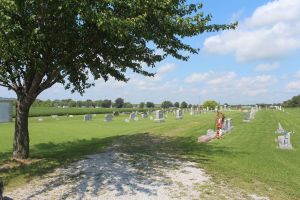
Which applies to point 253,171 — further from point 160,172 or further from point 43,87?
point 43,87

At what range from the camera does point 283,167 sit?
14773 mm

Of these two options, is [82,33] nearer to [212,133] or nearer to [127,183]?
[127,183]

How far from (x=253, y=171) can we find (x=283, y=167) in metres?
1.71

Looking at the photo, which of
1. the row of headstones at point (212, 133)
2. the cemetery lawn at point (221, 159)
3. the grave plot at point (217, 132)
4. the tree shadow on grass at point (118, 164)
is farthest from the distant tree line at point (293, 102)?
the tree shadow on grass at point (118, 164)

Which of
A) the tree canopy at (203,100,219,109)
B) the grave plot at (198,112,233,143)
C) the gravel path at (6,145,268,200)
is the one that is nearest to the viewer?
the gravel path at (6,145,268,200)


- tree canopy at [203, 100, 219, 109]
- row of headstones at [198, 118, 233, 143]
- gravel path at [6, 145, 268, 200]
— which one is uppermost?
tree canopy at [203, 100, 219, 109]

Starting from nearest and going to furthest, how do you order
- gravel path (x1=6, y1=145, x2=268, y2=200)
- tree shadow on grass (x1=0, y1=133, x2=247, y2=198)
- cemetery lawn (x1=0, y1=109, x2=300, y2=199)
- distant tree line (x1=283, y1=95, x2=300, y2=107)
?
1. gravel path (x1=6, y1=145, x2=268, y2=200)
2. tree shadow on grass (x1=0, y1=133, x2=247, y2=198)
3. cemetery lawn (x1=0, y1=109, x2=300, y2=199)
4. distant tree line (x1=283, y1=95, x2=300, y2=107)

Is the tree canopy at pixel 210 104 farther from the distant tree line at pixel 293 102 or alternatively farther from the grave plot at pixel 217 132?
the grave plot at pixel 217 132

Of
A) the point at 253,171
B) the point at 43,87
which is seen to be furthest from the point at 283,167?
the point at 43,87

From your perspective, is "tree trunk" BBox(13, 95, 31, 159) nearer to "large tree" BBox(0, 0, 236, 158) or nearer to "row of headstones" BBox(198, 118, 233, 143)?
"large tree" BBox(0, 0, 236, 158)

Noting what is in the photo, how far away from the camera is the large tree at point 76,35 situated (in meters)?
10.9

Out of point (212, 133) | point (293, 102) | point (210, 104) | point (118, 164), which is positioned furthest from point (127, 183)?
point (293, 102)

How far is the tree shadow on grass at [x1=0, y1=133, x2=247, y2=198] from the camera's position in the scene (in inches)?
441

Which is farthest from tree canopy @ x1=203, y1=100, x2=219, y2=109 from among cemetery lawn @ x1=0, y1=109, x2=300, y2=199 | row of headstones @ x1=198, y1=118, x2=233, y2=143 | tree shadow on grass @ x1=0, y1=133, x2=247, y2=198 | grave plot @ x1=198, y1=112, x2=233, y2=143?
tree shadow on grass @ x1=0, y1=133, x2=247, y2=198
